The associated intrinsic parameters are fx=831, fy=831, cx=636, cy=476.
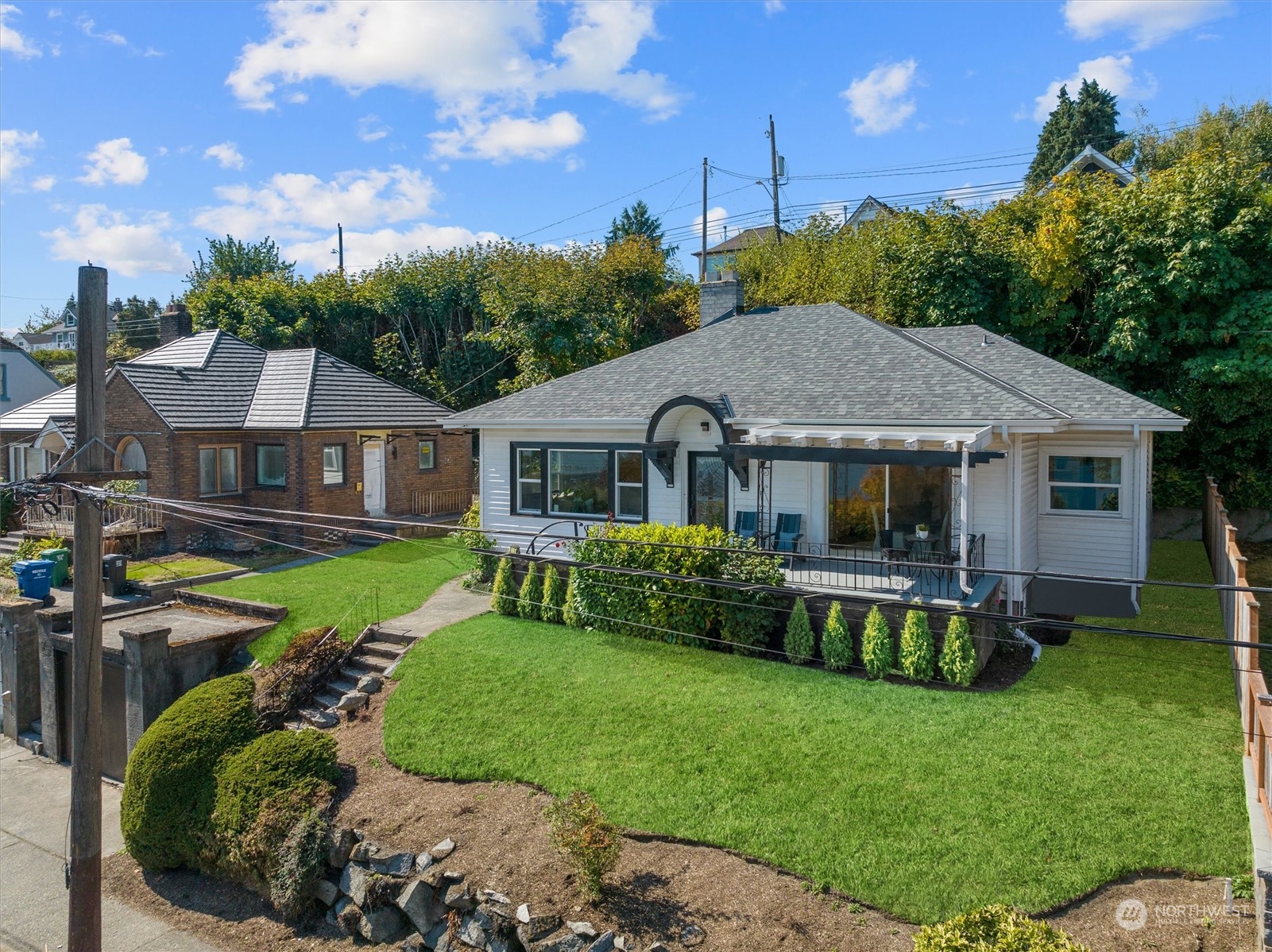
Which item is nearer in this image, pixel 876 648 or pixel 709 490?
pixel 876 648

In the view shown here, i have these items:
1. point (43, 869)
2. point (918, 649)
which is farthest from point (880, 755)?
point (43, 869)

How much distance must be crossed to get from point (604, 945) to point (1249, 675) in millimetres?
7094

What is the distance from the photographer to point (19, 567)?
55.3 feet

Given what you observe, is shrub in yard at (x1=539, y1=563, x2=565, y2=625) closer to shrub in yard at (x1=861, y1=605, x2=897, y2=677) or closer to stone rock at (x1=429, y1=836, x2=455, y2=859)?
shrub in yard at (x1=861, y1=605, x2=897, y2=677)

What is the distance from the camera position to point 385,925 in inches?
360

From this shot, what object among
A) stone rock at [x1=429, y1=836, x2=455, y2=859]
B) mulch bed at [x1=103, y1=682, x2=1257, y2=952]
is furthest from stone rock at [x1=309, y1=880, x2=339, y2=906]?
stone rock at [x1=429, y1=836, x2=455, y2=859]

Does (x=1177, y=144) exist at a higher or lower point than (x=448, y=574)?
higher

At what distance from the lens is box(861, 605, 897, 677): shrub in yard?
467 inches

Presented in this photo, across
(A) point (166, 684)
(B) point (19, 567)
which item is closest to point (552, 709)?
(A) point (166, 684)

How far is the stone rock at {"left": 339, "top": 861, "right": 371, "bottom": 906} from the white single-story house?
7529 millimetres

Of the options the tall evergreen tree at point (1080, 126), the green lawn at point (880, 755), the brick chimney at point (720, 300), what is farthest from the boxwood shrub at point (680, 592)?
the tall evergreen tree at point (1080, 126)

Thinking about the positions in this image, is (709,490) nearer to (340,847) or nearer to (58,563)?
(340,847)

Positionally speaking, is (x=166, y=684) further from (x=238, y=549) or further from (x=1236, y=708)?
(x=1236, y=708)

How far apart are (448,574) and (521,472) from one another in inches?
122
